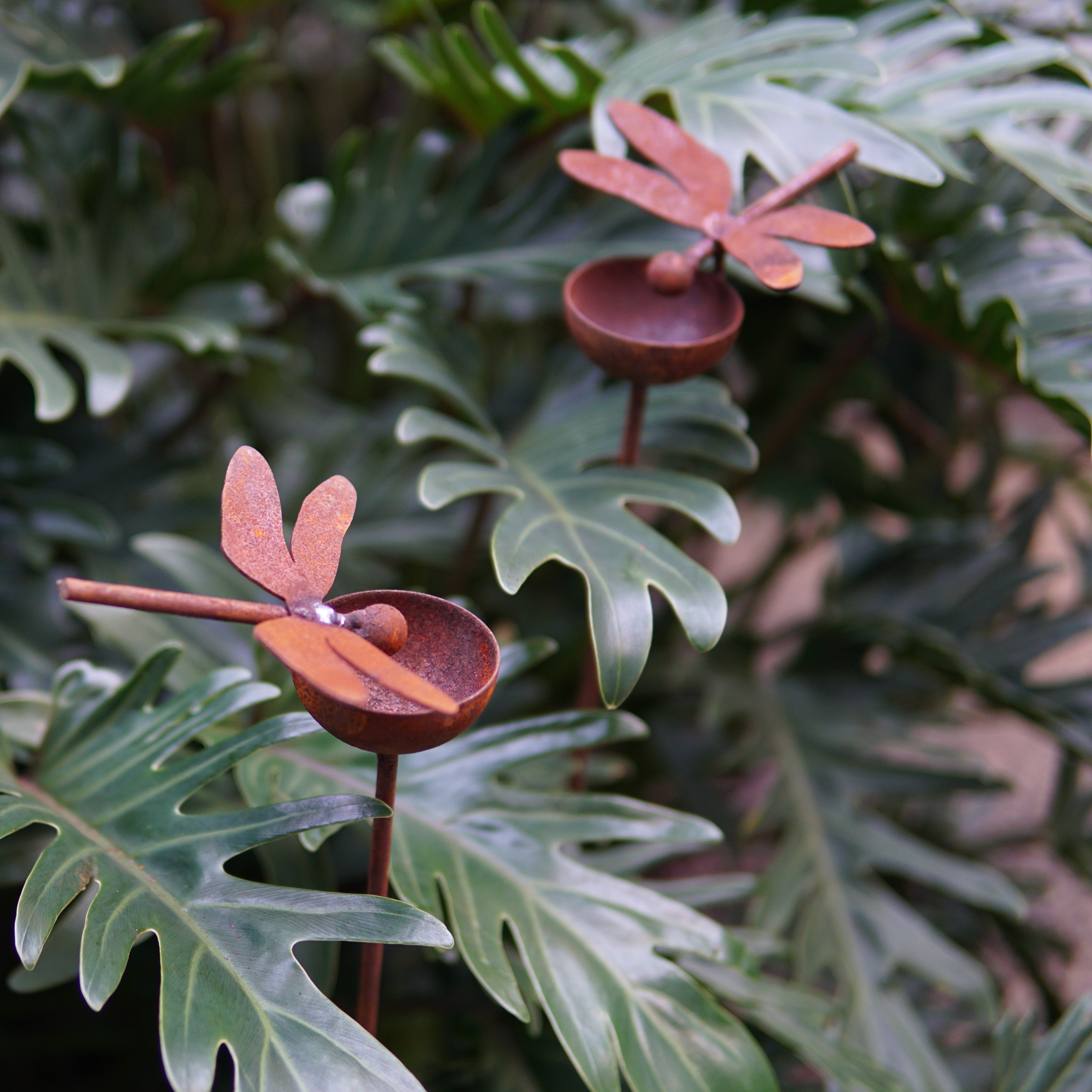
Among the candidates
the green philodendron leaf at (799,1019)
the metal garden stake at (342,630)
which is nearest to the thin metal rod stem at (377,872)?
the metal garden stake at (342,630)

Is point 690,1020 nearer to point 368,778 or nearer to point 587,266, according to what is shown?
point 368,778

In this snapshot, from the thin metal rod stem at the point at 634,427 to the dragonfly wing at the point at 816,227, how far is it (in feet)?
0.40

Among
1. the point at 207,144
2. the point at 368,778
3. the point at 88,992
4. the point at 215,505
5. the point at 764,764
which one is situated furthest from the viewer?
the point at 764,764

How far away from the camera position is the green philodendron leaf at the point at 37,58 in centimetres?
84

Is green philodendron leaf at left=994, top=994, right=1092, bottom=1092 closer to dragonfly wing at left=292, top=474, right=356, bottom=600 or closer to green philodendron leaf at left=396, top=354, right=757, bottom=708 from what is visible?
green philodendron leaf at left=396, top=354, right=757, bottom=708

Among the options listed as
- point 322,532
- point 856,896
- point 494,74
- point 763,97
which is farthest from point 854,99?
point 856,896

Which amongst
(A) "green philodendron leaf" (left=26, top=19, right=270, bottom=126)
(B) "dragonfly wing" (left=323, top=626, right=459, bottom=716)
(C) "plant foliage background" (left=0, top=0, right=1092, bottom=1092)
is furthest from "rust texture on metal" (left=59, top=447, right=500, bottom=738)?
(A) "green philodendron leaf" (left=26, top=19, right=270, bottom=126)

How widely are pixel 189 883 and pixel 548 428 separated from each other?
19.7 inches

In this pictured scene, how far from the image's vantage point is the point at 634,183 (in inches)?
25.3

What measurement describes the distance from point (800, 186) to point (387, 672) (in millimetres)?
418

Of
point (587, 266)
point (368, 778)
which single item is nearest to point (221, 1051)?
point (368, 778)

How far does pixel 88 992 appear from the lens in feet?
1.53

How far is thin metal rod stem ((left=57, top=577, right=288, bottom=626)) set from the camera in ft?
1.28

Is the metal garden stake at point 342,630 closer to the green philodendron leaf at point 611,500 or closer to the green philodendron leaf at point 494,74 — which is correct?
the green philodendron leaf at point 611,500
